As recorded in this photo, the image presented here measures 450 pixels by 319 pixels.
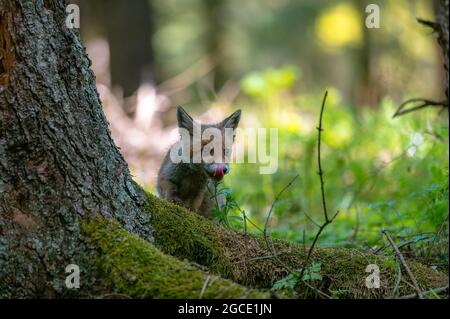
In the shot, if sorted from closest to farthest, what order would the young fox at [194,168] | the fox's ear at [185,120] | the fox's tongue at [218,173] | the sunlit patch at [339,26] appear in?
the fox's tongue at [218,173]
the fox's ear at [185,120]
the young fox at [194,168]
the sunlit patch at [339,26]

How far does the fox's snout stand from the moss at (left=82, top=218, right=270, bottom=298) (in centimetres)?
136

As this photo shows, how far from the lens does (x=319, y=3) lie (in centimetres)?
2127

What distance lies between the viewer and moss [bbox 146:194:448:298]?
4.03 meters

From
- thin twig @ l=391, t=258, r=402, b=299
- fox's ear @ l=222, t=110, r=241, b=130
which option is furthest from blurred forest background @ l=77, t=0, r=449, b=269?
fox's ear @ l=222, t=110, r=241, b=130

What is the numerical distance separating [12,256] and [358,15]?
1621 cm

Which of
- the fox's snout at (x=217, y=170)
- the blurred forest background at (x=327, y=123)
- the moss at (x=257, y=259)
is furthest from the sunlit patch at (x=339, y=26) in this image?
the moss at (x=257, y=259)

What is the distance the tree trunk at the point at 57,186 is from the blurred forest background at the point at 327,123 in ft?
3.10

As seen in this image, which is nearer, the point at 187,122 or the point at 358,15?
the point at 187,122

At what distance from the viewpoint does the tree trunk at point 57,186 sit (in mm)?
3582

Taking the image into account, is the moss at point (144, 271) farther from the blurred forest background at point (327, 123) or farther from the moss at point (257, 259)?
the blurred forest background at point (327, 123)

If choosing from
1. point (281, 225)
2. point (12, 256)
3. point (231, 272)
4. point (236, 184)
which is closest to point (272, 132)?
point (236, 184)
